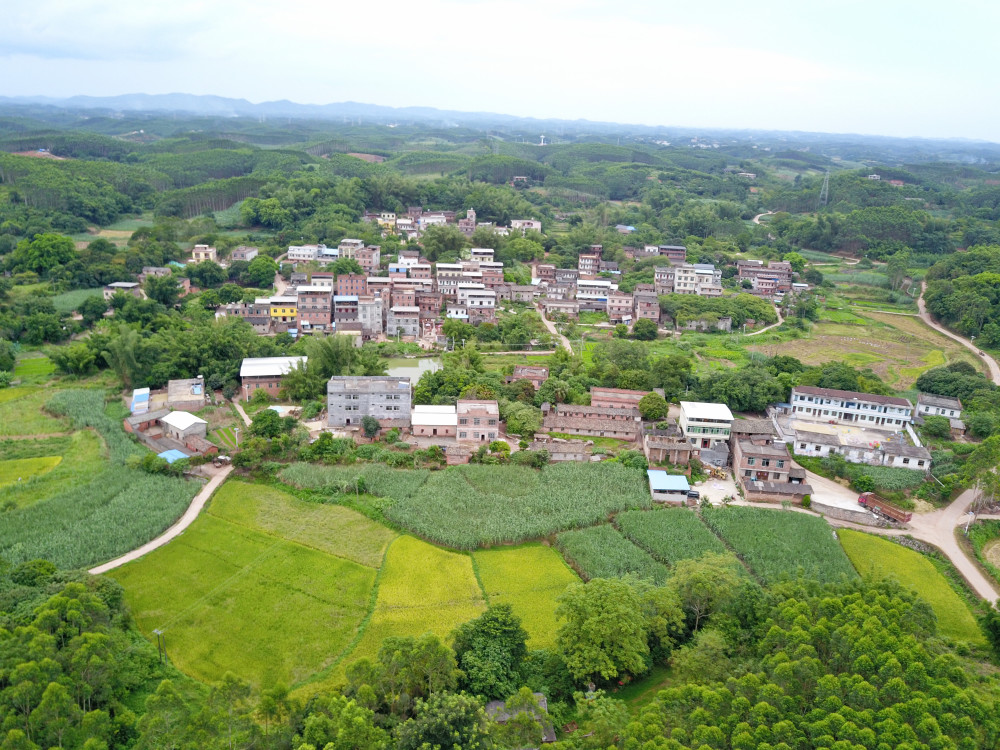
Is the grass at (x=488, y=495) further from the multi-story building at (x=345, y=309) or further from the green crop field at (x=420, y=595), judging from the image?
the multi-story building at (x=345, y=309)

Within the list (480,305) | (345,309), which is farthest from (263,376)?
(480,305)

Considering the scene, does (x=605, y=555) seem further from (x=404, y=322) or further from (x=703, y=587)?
(x=404, y=322)

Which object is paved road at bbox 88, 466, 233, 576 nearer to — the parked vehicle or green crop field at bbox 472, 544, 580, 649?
green crop field at bbox 472, 544, 580, 649

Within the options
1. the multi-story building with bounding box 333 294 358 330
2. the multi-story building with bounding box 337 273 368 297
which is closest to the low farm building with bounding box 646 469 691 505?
the multi-story building with bounding box 333 294 358 330

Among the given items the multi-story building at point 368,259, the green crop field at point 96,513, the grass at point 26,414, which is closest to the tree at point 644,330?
the multi-story building at point 368,259

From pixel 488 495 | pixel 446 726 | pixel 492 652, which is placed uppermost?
pixel 446 726

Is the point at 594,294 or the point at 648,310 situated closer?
the point at 648,310
